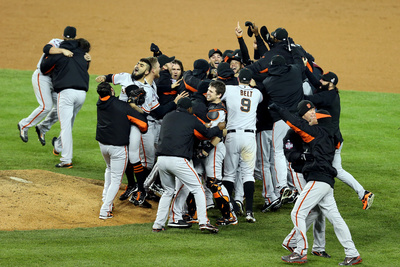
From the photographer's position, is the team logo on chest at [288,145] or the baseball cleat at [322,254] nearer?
the baseball cleat at [322,254]

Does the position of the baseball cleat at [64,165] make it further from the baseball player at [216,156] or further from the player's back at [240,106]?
the player's back at [240,106]

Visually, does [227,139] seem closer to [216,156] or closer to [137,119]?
[216,156]

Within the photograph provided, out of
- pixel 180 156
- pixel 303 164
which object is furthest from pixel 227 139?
pixel 303 164

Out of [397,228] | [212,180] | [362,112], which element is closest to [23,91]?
[362,112]

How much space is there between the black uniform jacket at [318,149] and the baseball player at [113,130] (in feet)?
7.85

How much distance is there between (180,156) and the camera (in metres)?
7.33

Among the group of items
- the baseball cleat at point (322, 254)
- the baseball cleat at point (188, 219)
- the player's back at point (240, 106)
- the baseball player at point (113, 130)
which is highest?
the player's back at point (240, 106)

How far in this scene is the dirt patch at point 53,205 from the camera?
765 cm

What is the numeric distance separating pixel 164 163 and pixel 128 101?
4.35 feet

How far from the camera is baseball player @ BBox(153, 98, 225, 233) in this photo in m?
7.32

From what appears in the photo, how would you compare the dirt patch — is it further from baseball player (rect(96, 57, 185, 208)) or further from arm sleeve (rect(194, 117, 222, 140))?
arm sleeve (rect(194, 117, 222, 140))

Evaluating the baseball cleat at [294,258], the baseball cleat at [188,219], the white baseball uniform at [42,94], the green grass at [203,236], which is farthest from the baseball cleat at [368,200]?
the white baseball uniform at [42,94]

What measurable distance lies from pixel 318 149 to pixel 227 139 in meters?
1.99

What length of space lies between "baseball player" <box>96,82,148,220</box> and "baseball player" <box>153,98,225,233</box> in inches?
31.2
